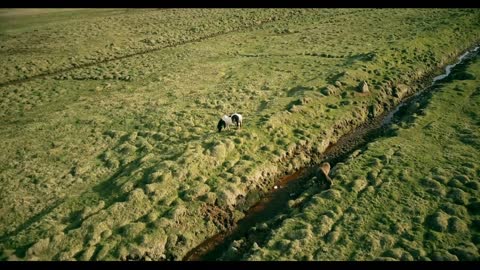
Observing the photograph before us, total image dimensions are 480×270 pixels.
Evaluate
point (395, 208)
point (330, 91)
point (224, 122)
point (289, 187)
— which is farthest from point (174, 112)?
point (395, 208)

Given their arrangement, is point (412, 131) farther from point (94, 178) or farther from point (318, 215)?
point (94, 178)

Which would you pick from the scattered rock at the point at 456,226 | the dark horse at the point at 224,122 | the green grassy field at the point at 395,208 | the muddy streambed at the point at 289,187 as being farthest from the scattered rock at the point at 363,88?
the scattered rock at the point at 456,226

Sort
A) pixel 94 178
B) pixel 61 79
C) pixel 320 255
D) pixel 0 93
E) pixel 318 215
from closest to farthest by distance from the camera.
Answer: pixel 320 255, pixel 318 215, pixel 94 178, pixel 0 93, pixel 61 79

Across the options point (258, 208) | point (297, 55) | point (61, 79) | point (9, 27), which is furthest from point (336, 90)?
point (9, 27)

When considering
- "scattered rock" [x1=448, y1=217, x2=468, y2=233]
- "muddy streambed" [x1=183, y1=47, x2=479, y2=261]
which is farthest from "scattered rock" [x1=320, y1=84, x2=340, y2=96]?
"scattered rock" [x1=448, y1=217, x2=468, y2=233]

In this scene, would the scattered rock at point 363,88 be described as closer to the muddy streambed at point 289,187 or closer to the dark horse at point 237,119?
the muddy streambed at point 289,187

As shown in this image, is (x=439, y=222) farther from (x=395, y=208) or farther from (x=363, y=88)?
(x=363, y=88)
